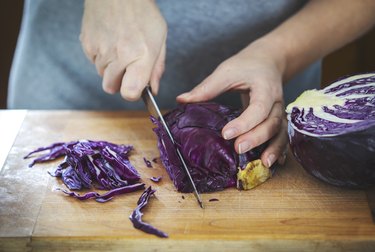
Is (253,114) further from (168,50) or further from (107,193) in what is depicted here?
(168,50)

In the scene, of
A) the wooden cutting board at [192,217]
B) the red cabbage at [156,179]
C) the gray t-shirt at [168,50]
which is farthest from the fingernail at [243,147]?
the gray t-shirt at [168,50]

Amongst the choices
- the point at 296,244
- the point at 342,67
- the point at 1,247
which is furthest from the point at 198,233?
the point at 342,67

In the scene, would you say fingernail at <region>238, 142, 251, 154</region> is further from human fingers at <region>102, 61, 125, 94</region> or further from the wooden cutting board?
human fingers at <region>102, 61, 125, 94</region>

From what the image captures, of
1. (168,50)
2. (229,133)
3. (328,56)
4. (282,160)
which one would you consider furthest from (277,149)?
(328,56)

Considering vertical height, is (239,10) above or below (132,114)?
above

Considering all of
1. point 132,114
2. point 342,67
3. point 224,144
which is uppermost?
point 224,144

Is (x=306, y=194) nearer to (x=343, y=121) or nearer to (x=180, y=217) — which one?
(x=343, y=121)
